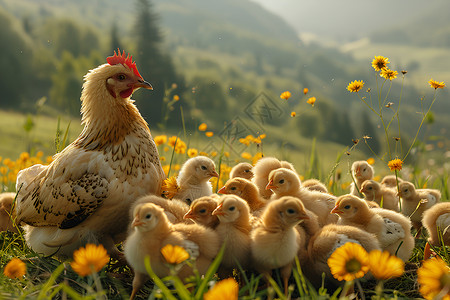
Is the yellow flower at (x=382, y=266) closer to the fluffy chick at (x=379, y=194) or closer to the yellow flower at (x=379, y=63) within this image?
the fluffy chick at (x=379, y=194)

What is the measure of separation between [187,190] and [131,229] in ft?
3.18

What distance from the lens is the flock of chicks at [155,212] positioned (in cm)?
286

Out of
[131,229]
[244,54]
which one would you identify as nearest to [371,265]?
[131,229]

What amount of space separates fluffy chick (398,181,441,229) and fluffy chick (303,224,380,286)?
1580 millimetres

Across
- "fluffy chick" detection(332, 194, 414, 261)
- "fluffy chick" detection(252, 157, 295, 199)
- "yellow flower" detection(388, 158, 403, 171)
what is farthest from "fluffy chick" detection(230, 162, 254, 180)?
"yellow flower" detection(388, 158, 403, 171)

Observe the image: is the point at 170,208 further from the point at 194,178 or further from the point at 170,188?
the point at 194,178

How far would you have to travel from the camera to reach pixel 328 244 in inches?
117

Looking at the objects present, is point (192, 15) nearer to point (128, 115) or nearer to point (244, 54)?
point (244, 54)

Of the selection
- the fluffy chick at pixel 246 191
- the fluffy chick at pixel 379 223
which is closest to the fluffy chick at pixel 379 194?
the fluffy chick at pixel 379 223

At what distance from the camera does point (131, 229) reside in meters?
3.24

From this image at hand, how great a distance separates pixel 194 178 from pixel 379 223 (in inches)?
69.6

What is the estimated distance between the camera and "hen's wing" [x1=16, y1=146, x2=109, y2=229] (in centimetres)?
333

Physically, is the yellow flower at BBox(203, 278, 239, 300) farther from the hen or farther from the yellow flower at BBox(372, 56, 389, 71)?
the yellow flower at BBox(372, 56, 389, 71)

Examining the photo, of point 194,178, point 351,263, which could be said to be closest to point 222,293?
point 351,263
